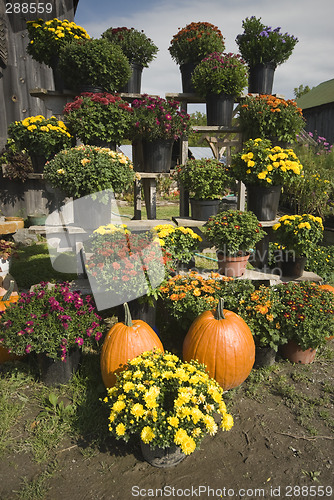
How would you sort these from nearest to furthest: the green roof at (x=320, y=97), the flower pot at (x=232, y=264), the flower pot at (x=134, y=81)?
the flower pot at (x=232, y=264)
the flower pot at (x=134, y=81)
the green roof at (x=320, y=97)

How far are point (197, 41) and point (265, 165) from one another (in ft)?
6.42

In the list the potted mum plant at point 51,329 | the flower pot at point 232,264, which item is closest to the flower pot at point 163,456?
the potted mum plant at point 51,329

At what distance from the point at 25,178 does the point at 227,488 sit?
657 cm

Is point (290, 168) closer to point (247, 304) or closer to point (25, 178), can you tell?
point (247, 304)

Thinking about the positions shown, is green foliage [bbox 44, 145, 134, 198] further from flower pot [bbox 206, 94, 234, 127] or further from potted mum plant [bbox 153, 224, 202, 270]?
flower pot [bbox 206, 94, 234, 127]

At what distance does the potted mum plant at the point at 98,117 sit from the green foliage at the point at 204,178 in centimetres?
84

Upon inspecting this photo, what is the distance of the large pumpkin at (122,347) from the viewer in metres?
2.44

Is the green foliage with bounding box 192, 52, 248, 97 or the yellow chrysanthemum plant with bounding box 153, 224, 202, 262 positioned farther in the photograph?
the green foliage with bounding box 192, 52, 248, 97

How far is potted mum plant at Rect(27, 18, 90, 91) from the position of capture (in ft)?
13.4

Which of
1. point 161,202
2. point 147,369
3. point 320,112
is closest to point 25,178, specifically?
point 161,202

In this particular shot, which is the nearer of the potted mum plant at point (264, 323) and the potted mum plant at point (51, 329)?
the potted mum plant at point (51, 329)

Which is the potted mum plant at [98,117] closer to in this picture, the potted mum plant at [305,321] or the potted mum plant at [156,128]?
the potted mum plant at [156,128]

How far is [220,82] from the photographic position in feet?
13.9

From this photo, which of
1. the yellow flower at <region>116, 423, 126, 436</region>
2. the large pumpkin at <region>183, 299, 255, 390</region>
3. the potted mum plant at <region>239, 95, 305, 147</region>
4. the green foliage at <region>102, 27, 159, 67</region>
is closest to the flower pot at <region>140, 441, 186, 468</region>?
the yellow flower at <region>116, 423, 126, 436</region>
